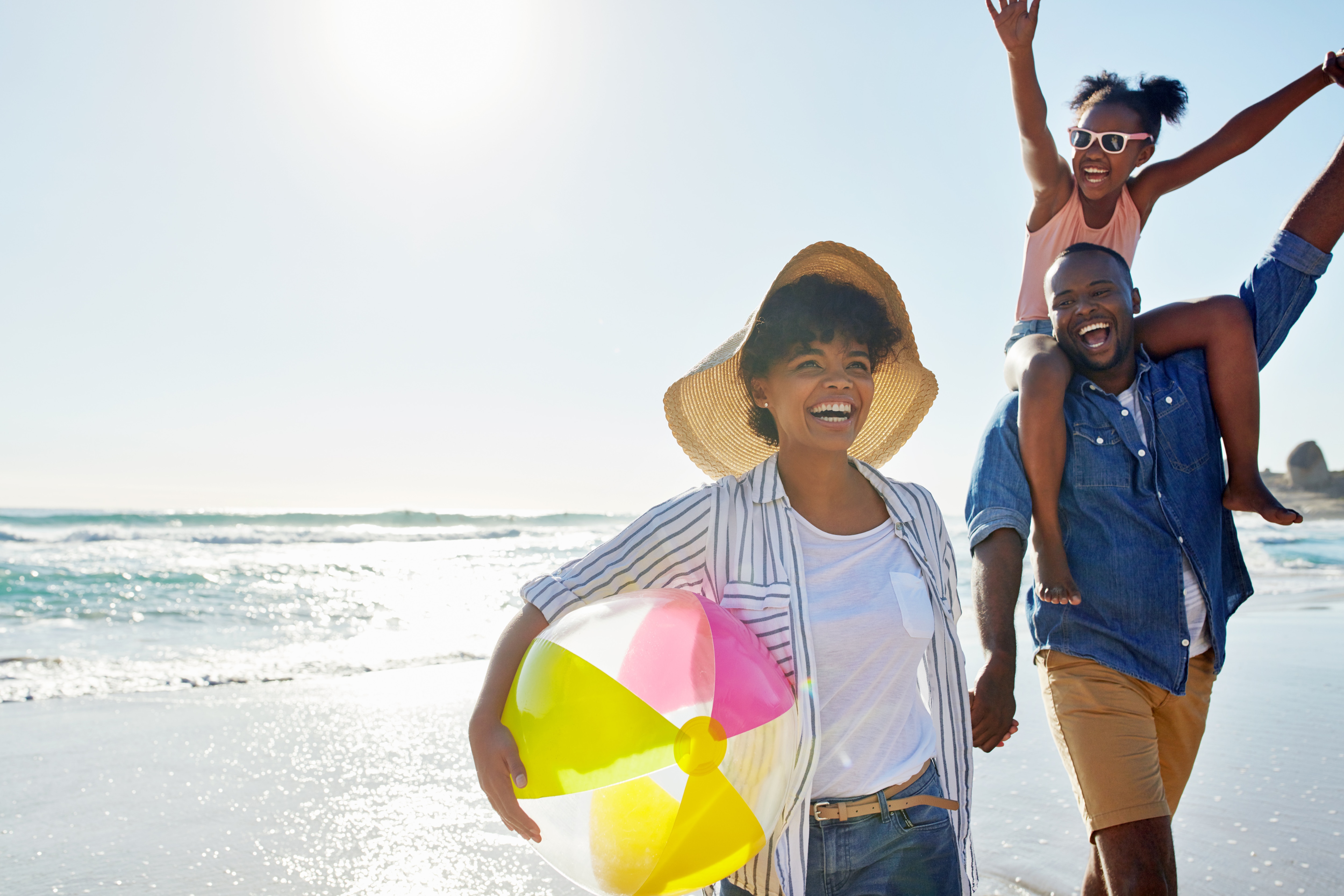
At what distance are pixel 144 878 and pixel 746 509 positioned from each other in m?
3.28

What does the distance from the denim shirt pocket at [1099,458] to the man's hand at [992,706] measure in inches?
24.0

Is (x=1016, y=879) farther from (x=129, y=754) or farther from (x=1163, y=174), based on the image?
(x=129, y=754)

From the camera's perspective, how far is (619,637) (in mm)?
1783

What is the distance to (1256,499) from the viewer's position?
2.36m

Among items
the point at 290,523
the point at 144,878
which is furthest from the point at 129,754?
the point at 290,523

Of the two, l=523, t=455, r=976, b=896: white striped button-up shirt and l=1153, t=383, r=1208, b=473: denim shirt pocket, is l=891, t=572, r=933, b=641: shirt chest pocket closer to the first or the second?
l=523, t=455, r=976, b=896: white striped button-up shirt

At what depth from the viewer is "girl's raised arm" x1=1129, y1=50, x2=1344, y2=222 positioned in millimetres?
3031

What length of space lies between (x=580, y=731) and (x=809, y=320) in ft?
3.96

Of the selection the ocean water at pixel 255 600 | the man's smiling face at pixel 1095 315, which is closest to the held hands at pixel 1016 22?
the man's smiling face at pixel 1095 315

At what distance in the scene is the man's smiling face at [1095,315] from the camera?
2.51 meters

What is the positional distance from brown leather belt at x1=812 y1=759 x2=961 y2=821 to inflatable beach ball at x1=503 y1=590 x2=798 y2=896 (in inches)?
6.1

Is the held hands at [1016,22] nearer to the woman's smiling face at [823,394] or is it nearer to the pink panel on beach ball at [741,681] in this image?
the woman's smiling face at [823,394]

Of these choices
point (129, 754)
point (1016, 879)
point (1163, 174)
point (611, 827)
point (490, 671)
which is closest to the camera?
point (611, 827)

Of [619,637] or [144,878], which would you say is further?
[144,878]
